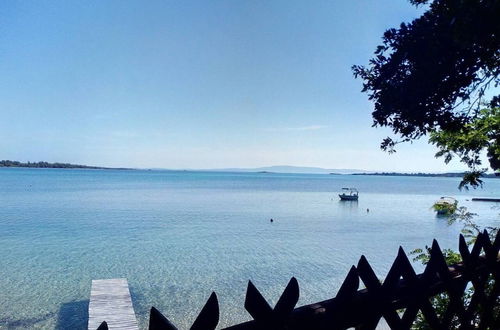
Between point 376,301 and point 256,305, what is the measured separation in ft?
3.62

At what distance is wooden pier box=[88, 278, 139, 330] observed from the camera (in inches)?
462

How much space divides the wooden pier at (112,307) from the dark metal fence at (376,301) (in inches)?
426

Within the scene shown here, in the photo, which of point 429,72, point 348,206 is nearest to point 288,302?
point 429,72

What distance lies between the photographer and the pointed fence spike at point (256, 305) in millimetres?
1805

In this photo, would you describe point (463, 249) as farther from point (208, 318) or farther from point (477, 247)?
point (208, 318)

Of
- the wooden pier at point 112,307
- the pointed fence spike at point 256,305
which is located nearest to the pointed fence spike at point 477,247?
the pointed fence spike at point 256,305

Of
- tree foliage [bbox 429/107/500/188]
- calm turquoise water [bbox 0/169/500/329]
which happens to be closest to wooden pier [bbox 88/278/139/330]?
calm turquoise water [bbox 0/169/500/329]

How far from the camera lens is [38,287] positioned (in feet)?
59.3

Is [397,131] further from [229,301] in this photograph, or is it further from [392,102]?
[229,301]

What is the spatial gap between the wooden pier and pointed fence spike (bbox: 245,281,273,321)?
11.3 meters

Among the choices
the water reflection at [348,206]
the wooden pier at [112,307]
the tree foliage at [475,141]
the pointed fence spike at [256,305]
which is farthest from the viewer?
the water reflection at [348,206]

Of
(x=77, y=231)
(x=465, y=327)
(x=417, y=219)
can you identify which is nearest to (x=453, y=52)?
(x=465, y=327)

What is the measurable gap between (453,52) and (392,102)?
3.28 feet

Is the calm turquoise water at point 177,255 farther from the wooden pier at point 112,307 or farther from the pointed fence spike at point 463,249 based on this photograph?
the pointed fence spike at point 463,249
